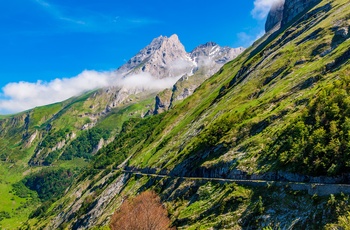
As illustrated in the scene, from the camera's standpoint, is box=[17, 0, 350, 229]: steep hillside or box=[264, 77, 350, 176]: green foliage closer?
box=[17, 0, 350, 229]: steep hillside

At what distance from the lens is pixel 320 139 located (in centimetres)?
5088

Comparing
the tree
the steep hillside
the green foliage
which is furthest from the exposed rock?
the green foliage

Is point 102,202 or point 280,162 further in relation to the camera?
point 102,202

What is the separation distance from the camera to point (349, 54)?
91938 mm

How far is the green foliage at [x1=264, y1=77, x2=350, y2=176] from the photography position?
46.1 m

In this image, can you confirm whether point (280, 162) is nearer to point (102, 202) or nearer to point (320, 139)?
point (320, 139)

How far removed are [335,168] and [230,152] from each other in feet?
121

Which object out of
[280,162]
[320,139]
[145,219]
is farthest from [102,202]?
[320,139]

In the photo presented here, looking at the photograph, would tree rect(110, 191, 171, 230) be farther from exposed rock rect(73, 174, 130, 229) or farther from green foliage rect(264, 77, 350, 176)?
exposed rock rect(73, 174, 130, 229)

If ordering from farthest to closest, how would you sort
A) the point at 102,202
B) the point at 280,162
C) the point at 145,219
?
the point at 102,202, the point at 145,219, the point at 280,162

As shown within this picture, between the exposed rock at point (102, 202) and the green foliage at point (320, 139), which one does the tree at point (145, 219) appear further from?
the exposed rock at point (102, 202)

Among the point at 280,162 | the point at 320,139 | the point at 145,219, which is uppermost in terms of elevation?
the point at 320,139

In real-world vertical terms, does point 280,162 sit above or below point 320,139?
below

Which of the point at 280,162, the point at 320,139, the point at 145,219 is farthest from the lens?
the point at 145,219
